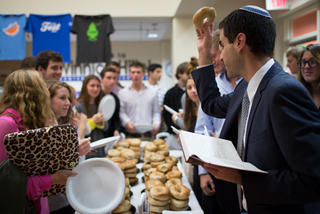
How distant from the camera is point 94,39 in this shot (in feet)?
16.4

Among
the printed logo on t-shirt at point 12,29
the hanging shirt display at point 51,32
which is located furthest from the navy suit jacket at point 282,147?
the hanging shirt display at point 51,32

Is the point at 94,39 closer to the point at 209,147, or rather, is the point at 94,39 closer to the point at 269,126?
the point at 209,147

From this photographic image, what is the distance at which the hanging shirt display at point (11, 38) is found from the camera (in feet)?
6.09

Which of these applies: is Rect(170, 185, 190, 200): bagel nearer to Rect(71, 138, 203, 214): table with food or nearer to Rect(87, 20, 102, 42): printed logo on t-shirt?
Rect(71, 138, 203, 214): table with food

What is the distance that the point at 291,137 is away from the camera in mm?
792

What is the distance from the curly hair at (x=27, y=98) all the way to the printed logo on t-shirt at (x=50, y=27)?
10.4 ft

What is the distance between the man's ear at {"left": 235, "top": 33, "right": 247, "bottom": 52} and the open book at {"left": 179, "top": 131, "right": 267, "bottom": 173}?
0.41m

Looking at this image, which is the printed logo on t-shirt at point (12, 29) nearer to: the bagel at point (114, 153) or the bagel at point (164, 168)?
the bagel at point (114, 153)

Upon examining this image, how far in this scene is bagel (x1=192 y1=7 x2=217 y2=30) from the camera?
1.33 meters

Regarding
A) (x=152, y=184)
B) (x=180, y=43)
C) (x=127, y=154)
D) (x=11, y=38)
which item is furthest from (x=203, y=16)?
(x=180, y=43)

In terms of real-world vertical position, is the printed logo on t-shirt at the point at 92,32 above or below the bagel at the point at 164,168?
above

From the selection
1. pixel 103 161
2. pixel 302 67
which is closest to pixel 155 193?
pixel 103 161

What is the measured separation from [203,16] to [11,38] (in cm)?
202

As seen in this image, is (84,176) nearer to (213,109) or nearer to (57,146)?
(57,146)
